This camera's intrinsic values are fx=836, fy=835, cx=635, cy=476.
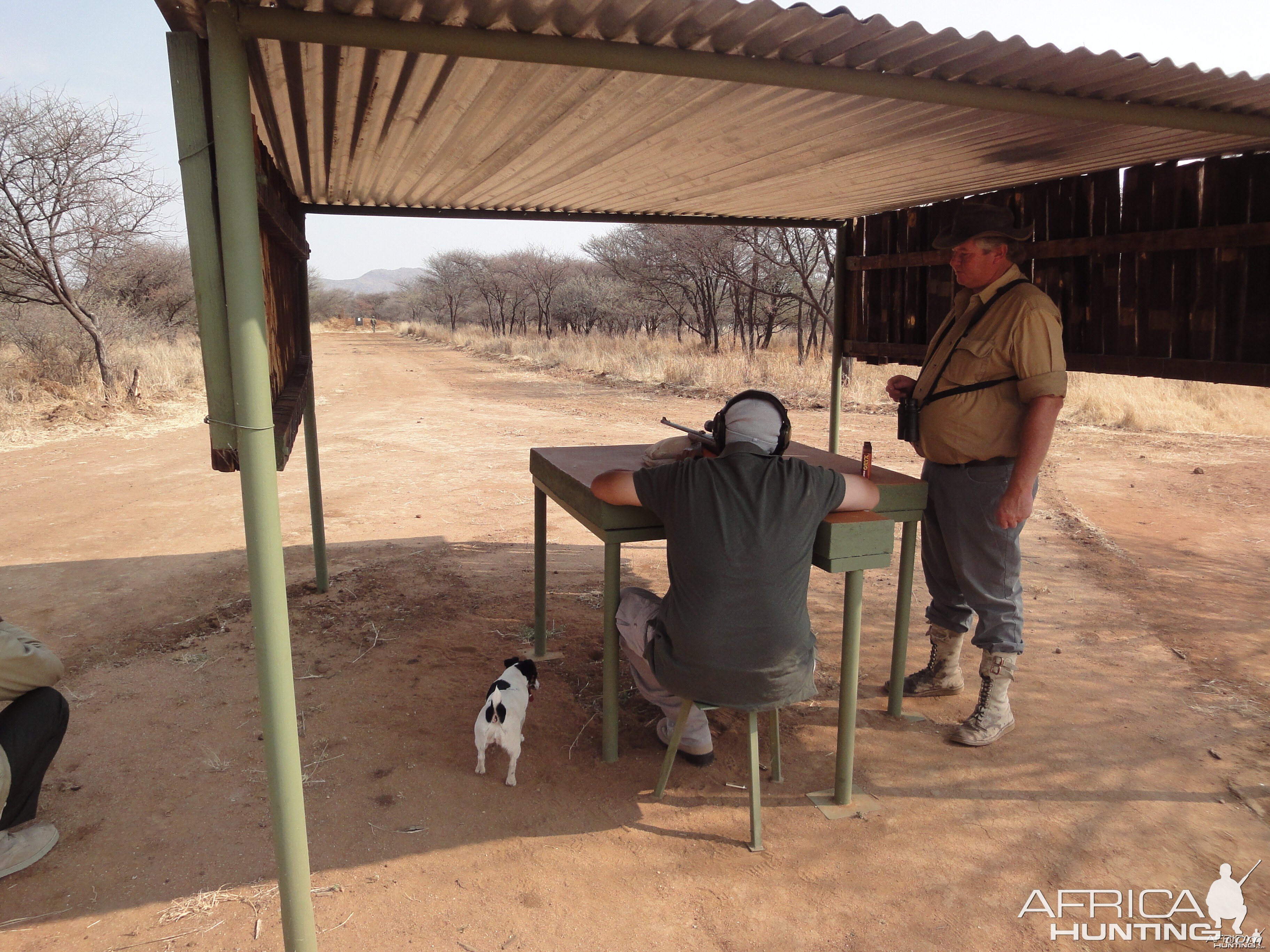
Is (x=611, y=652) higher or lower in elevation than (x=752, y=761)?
higher

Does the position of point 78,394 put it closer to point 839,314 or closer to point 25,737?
point 839,314

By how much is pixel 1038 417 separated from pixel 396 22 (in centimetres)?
243

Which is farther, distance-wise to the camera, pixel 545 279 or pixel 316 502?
pixel 545 279

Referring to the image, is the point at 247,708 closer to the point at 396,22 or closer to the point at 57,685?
the point at 57,685

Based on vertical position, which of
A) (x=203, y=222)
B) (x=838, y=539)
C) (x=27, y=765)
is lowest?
(x=27, y=765)

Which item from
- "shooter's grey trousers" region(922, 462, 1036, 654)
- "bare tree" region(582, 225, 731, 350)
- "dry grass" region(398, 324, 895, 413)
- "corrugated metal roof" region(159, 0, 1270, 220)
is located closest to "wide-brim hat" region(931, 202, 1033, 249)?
"corrugated metal roof" region(159, 0, 1270, 220)

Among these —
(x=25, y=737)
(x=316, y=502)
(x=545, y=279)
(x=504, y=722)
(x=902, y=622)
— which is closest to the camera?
(x=25, y=737)

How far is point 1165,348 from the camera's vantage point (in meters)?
3.92

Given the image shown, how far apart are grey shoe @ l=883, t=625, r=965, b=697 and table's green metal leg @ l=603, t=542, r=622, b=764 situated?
A: 1352 millimetres

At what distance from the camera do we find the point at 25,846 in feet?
8.63

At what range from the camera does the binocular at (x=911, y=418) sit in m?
3.47

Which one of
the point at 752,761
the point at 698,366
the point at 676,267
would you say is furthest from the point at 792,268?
the point at 752,761

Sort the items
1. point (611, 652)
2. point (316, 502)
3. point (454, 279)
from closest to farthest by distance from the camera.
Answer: point (611, 652) → point (316, 502) → point (454, 279)

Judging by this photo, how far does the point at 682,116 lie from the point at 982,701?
2.64m
